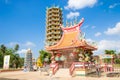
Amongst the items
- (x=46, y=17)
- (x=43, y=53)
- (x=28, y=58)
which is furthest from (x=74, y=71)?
(x=46, y=17)

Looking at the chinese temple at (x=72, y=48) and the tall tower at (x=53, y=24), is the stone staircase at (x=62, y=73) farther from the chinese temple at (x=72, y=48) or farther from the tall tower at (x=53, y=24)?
the tall tower at (x=53, y=24)

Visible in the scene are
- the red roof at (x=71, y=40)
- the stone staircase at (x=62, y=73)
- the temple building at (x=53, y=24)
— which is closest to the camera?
the stone staircase at (x=62, y=73)

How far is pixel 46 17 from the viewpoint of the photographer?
65.1 metres

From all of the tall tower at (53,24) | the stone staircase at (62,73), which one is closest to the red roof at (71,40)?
the stone staircase at (62,73)

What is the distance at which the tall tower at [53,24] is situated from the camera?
61.6 m

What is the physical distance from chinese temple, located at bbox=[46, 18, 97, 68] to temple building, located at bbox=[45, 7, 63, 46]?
3694 centimetres

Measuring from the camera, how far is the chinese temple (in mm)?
20250

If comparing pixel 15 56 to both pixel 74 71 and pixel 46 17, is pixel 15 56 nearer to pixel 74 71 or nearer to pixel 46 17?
pixel 46 17

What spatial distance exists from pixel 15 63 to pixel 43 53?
9982 mm

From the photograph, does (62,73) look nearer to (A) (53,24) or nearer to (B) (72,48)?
(B) (72,48)

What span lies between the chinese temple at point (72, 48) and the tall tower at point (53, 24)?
36.9m

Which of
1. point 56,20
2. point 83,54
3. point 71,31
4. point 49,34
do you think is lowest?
point 83,54

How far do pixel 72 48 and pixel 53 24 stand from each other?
4210 cm

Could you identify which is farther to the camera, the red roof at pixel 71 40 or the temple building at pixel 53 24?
the temple building at pixel 53 24
